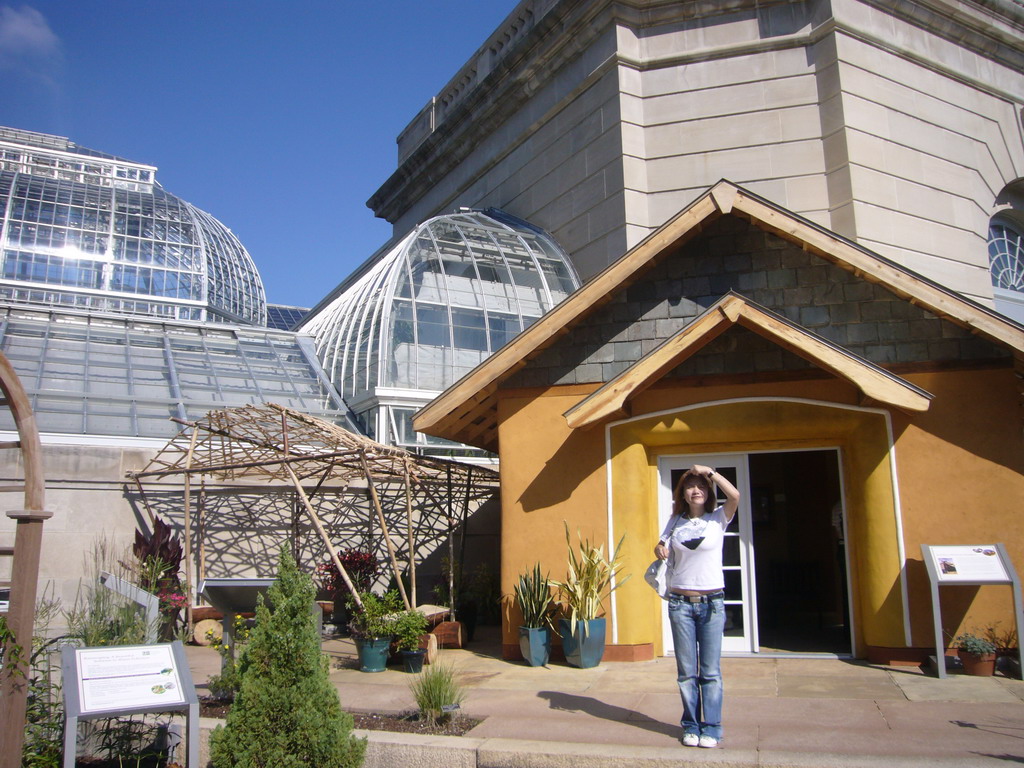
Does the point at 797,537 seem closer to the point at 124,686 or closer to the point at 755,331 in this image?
the point at 755,331

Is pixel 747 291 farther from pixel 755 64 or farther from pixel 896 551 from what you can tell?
pixel 755 64

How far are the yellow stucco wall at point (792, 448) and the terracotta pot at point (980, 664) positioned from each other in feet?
1.63

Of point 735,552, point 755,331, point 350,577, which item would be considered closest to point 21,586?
point 350,577

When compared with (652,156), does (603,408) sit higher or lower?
lower

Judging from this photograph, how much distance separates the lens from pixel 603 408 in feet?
28.9

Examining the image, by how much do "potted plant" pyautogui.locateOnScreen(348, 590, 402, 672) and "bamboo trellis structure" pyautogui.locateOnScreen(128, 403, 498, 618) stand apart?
1.12 meters

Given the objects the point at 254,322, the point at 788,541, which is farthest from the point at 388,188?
the point at 788,541

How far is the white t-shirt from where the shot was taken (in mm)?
5844

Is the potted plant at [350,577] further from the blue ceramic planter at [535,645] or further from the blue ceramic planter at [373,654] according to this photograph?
the blue ceramic planter at [535,645]

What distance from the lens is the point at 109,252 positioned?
24953mm

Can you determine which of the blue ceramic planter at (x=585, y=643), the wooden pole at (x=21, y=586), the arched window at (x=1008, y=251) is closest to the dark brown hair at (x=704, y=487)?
the blue ceramic planter at (x=585, y=643)

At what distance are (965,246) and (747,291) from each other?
889cm

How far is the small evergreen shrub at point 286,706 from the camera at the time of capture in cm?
523

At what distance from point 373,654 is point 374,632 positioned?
0.25 metres
